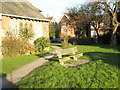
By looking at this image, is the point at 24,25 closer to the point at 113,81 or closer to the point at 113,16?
the point at 113,81

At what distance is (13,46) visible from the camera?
12.7 m

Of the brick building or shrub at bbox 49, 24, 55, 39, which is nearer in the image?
the brick building

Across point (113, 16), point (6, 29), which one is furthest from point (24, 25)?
point (113, 16)

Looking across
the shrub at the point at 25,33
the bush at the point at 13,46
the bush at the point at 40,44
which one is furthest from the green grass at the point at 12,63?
the bush at the point at 40,44

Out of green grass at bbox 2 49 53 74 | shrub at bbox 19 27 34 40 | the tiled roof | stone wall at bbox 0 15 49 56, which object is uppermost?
the tiled roof

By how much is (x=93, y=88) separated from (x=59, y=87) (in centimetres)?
118

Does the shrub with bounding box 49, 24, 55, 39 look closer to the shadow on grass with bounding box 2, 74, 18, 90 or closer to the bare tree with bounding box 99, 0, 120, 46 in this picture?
the bare tree with bounding box 99, 0, 120, 46

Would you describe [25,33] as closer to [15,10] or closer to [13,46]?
[13,46]

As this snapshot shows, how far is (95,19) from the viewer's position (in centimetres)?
2622

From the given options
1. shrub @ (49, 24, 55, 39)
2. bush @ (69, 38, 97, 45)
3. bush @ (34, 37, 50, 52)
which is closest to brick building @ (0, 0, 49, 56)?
bush @ (34, 37, 50, 52)

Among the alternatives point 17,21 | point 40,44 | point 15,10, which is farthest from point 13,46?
point 15,10

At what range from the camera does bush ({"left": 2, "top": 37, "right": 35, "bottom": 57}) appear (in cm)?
1233

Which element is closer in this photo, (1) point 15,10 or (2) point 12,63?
(2) point 12,63

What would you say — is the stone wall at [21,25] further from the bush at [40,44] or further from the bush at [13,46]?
the bush at [13,46]
